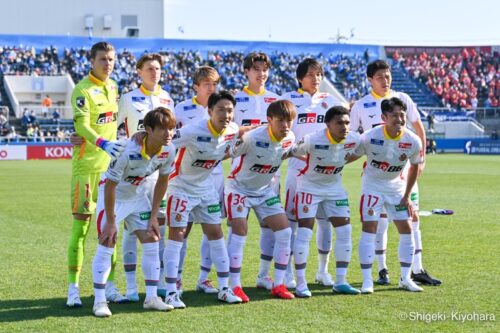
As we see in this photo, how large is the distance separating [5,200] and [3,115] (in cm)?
2564

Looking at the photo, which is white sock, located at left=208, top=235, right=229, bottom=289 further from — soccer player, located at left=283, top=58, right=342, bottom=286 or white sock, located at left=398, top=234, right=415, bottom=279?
white sock, located at left=398, top=234, right=415, bottom=279

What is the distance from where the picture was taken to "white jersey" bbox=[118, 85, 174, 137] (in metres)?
8.02

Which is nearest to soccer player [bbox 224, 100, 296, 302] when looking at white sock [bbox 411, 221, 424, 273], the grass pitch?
the grass pitch

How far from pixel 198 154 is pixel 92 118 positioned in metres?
1.17

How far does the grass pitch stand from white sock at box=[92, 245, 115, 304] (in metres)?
0.21

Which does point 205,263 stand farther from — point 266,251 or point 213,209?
point 213,209

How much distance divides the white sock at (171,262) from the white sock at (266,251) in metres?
1.24

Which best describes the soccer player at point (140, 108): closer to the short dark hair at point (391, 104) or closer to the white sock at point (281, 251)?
the white sock at point (281, 251)

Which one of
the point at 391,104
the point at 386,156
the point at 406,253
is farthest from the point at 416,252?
the point at 391,104

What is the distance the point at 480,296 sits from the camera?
767 centimetres

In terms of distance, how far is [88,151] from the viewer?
777 centimetres

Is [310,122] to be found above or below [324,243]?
above

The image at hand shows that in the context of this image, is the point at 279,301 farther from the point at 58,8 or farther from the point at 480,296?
the point at 58,8

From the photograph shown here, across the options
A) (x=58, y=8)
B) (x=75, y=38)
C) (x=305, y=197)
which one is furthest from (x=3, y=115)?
(x=305, y=197)
